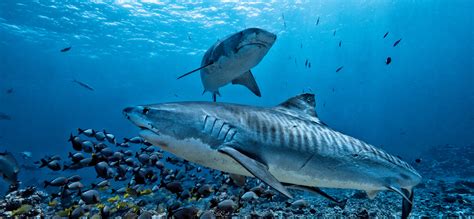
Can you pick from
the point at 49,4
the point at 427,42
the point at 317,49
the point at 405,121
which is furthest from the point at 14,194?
the point at 405,121

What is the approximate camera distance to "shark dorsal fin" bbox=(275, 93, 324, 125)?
12.4 feet

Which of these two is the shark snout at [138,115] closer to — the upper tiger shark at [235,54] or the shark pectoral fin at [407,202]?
the upper tiger shark at [235,54]

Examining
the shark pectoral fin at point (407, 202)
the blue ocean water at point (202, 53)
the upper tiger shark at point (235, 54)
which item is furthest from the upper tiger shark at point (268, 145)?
the blue ocean water at point (202, 53)

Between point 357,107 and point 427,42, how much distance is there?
81.4 meters

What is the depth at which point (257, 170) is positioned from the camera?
2346 millimetres

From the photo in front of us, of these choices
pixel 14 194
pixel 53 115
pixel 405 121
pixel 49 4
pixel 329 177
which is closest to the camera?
pixel 329 177

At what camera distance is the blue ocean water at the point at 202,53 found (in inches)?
1329

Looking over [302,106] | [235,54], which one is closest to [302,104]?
[302,106]

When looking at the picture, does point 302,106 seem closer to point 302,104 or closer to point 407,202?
point 302,104

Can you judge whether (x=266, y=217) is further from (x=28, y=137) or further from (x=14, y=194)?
(x=28, y=137)

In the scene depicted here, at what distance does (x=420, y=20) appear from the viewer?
195ft

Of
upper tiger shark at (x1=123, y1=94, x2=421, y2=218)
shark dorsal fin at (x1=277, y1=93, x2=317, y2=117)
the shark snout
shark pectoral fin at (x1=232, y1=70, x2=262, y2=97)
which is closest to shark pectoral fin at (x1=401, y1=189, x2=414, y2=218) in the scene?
upper tiger shark at (x1=123, y1=94, x2=421, y2=218)

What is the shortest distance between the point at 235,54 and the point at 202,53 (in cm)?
4540

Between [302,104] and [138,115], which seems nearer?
[138,115]
